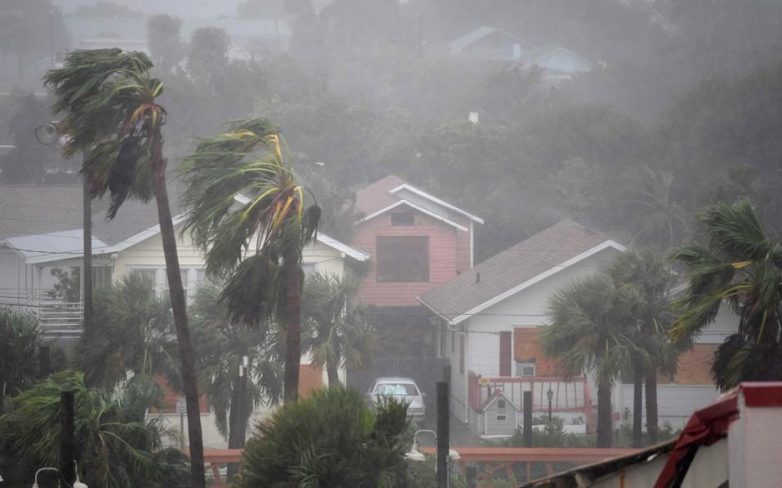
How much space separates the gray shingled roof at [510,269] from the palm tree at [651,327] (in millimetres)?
8635

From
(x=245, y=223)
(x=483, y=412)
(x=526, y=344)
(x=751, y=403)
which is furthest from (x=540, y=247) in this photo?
(x=751, y=403)

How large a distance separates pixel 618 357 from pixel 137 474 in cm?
1225

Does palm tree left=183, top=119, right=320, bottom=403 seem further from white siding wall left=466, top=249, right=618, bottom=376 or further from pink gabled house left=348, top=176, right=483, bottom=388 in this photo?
pink gabled house left=348, top=176, right=483, bottom=388

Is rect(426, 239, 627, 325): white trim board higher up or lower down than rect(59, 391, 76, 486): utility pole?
higher up

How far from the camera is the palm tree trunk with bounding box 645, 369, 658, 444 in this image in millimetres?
25469

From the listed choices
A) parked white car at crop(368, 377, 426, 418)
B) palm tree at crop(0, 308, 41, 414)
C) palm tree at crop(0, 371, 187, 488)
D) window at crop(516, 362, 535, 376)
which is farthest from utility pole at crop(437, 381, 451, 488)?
window at crop(516, 362, 535, 376)

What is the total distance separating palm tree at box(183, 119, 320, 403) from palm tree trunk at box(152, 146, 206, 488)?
1.36ft

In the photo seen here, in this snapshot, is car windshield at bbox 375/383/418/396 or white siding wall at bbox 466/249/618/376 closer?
car windshield at bbox 375/383/418/396

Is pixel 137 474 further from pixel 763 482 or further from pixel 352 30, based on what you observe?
pixel 352 30

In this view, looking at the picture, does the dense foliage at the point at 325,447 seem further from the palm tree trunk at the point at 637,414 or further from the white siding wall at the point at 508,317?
the white siding wall at the point at 508,317

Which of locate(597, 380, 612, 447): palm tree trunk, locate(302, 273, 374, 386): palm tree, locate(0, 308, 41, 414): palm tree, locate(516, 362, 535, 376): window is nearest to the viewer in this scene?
locate(0, 308, 41, 414): palm tree

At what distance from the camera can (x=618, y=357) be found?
24797mm

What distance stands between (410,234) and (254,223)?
2660 centimetres

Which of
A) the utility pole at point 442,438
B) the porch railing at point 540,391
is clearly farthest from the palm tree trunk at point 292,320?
the porch railing at point 540,391
